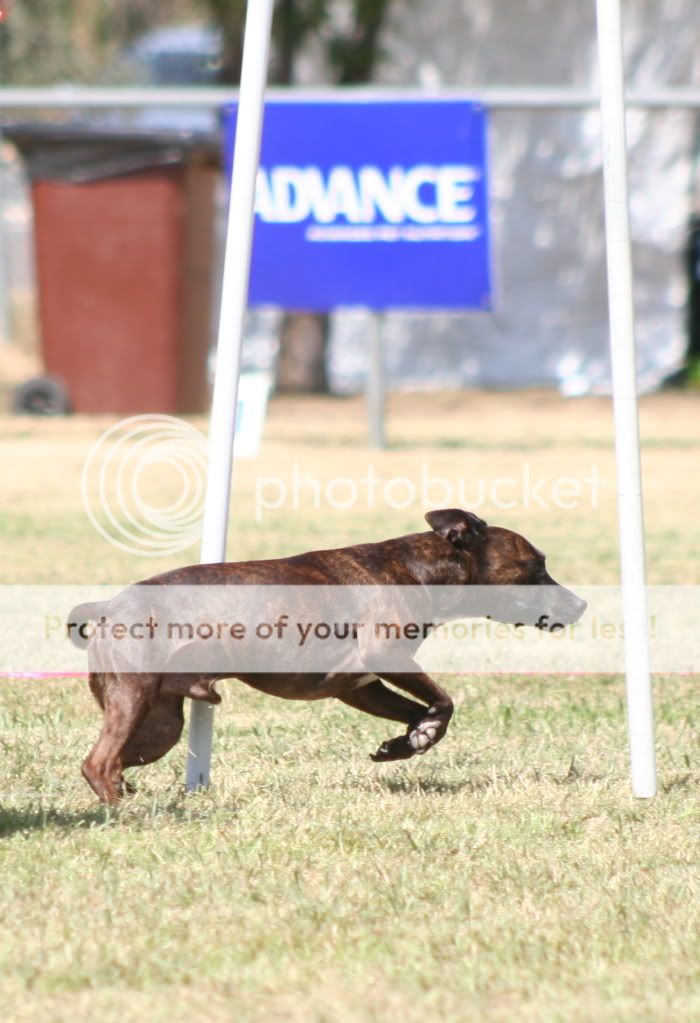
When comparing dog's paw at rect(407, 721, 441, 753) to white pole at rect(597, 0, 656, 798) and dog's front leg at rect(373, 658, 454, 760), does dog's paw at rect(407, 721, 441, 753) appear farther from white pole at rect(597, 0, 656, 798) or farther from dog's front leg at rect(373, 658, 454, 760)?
white pole at rect(597, 0, 656, 798)

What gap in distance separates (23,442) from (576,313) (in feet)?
44.1

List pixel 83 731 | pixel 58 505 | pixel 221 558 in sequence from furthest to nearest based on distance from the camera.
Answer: pixel 58 505 → pixel 83 731 → pixel 221 558

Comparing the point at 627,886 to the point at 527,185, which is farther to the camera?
the point at 527,185

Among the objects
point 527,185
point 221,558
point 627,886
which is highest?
point 527,185

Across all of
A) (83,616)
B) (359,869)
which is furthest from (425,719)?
(83,616)

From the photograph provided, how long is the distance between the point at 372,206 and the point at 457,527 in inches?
426

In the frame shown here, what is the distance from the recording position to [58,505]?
12914 millimetres

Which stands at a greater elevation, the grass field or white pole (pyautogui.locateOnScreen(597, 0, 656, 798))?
white pole (pyautogui.locateOnScreen(597, 0, 656, 798))

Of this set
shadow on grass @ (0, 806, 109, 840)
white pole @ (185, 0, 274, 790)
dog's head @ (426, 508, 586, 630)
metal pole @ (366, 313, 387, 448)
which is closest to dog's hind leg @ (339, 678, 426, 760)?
dog's head @ (426, 508, 586, 630)

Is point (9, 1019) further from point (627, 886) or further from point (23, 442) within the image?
point (23, 442)

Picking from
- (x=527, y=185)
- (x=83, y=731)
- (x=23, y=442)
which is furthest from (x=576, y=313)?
(x=83, y=731)

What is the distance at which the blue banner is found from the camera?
15883 mm

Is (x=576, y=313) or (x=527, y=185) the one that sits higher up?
(x=527, y=185)

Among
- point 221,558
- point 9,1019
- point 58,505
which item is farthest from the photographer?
point 58,505
